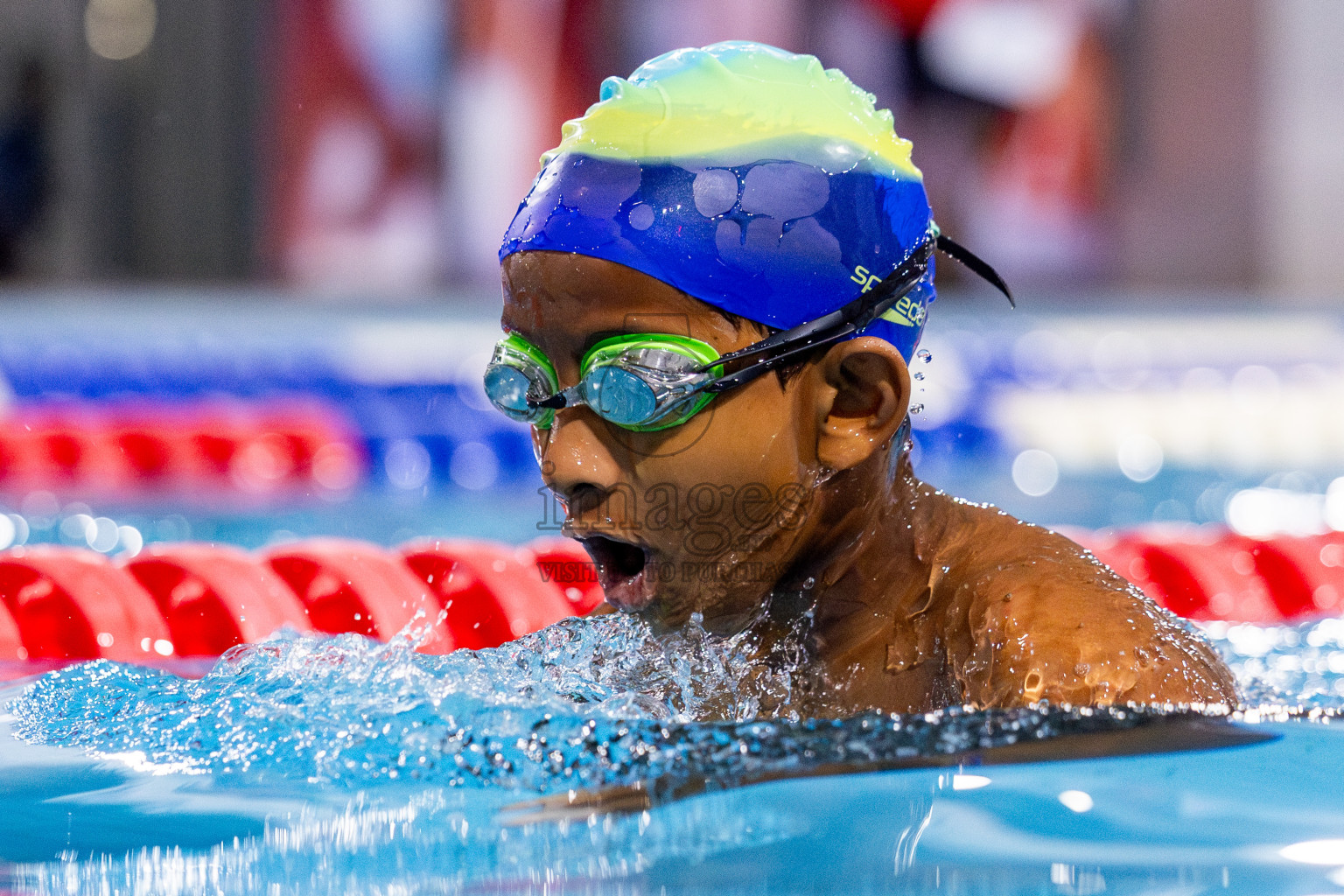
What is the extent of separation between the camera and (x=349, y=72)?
10.5 meters

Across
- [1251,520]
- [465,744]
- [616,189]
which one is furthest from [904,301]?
[1251,520]

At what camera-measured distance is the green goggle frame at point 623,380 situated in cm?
155

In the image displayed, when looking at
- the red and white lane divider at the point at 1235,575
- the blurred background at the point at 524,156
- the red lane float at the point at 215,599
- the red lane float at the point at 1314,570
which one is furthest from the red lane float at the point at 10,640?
the blurred background at the point at 524,156

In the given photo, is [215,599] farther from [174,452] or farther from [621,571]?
[174,452]

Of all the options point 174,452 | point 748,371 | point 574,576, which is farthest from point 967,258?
point 174,452

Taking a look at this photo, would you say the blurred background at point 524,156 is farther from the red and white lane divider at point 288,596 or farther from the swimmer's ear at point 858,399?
the swimmer's ear at point 858,399

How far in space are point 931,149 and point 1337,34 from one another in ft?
11.3

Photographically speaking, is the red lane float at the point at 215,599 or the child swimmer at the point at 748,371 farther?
the red lane float at the point at 215,599

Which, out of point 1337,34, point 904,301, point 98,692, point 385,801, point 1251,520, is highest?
point 1337,34

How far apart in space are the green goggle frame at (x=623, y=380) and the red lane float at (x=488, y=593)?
1.05 m

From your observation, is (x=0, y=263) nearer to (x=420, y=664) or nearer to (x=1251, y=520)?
(x=1251, y=520)

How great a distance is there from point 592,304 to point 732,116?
0.91 ft

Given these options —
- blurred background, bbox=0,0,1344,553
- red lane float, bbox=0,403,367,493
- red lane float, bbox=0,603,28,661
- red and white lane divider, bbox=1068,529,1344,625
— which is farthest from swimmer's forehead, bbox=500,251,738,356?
blurred background, bbox=0,0,1344,553

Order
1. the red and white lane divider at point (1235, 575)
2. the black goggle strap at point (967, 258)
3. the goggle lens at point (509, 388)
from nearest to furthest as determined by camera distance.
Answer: the goggle lens at point (509, 388)
the black goggle strap at point (967, 258)
the red and white lane divider at point (1235, 575)
